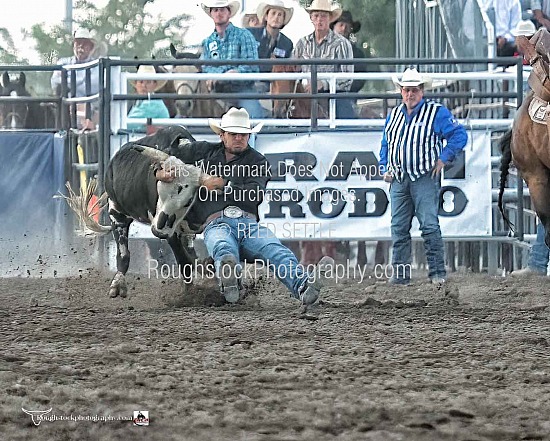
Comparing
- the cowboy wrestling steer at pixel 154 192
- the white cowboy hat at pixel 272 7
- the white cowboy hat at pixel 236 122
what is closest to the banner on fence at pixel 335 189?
the white cowboy hat at pixel 272 7

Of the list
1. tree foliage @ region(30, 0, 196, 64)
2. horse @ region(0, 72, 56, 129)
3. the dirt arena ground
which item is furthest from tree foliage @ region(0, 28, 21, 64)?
the dirt arena ground

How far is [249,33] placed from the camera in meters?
10.1

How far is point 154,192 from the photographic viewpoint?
7.24m

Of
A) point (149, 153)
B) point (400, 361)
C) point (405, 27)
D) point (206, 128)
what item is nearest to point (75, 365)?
point (400, 361)

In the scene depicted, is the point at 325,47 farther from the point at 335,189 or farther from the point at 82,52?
the point at 82,52

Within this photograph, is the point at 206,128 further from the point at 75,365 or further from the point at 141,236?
the point at 75,365

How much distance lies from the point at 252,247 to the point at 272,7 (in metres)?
4.01

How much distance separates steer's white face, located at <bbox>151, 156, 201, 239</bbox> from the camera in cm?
706

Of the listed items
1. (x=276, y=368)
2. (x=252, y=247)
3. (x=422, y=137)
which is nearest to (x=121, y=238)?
(x=252, y=247)

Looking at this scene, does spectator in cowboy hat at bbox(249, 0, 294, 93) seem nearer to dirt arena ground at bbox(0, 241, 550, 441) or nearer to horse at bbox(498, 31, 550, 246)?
horse at bbox(498, 31, 550, 246)

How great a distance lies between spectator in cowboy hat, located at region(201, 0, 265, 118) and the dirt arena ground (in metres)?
2.80

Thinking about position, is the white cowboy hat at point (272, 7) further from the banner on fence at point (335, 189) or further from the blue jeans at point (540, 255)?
the blue jeans at point (540, 255)

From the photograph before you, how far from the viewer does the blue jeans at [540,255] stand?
916 centimetres

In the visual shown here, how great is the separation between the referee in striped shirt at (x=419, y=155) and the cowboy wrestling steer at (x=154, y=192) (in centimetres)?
198
